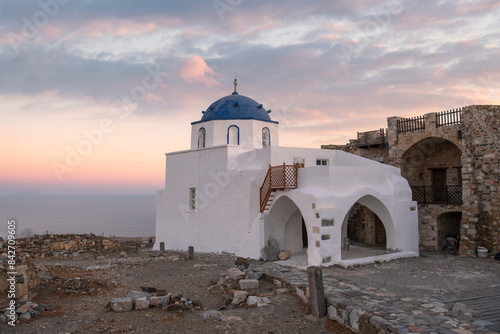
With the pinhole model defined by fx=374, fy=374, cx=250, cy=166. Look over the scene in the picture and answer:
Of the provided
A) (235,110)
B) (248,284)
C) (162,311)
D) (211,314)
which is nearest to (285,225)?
(248,284)

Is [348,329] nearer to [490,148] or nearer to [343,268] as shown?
[343,268]

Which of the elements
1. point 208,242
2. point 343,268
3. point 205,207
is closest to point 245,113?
point 205,207

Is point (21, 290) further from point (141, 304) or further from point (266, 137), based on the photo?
point (266, 137)

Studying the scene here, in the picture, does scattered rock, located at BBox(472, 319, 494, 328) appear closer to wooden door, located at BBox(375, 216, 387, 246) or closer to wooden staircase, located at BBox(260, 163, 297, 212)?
wooden staircase, located at BBox(260, 163, 297, 212)

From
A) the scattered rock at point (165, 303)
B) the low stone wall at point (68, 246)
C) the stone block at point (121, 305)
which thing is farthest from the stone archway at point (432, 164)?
the low stone wall at point (68, 246)

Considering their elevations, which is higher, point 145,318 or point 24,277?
point 24,277

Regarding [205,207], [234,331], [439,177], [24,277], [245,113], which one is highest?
[245,113]

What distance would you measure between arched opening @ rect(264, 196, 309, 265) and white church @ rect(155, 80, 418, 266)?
0.05 m

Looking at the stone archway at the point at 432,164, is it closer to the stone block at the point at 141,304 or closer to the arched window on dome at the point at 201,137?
the arched window on dome at the point at 201,137

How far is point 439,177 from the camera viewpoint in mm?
20641

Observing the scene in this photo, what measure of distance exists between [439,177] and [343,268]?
35.8 ft

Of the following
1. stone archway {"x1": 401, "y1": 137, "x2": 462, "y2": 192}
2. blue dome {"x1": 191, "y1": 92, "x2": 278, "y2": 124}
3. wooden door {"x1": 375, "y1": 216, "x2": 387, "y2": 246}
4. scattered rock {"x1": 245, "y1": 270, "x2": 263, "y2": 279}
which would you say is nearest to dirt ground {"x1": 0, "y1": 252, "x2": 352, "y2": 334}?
scattered rock {"x1": 245, "y1": 270, "x2": 263, "y2": 279}

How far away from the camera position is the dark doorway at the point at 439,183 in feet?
66.1

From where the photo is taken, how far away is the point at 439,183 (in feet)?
67.4
